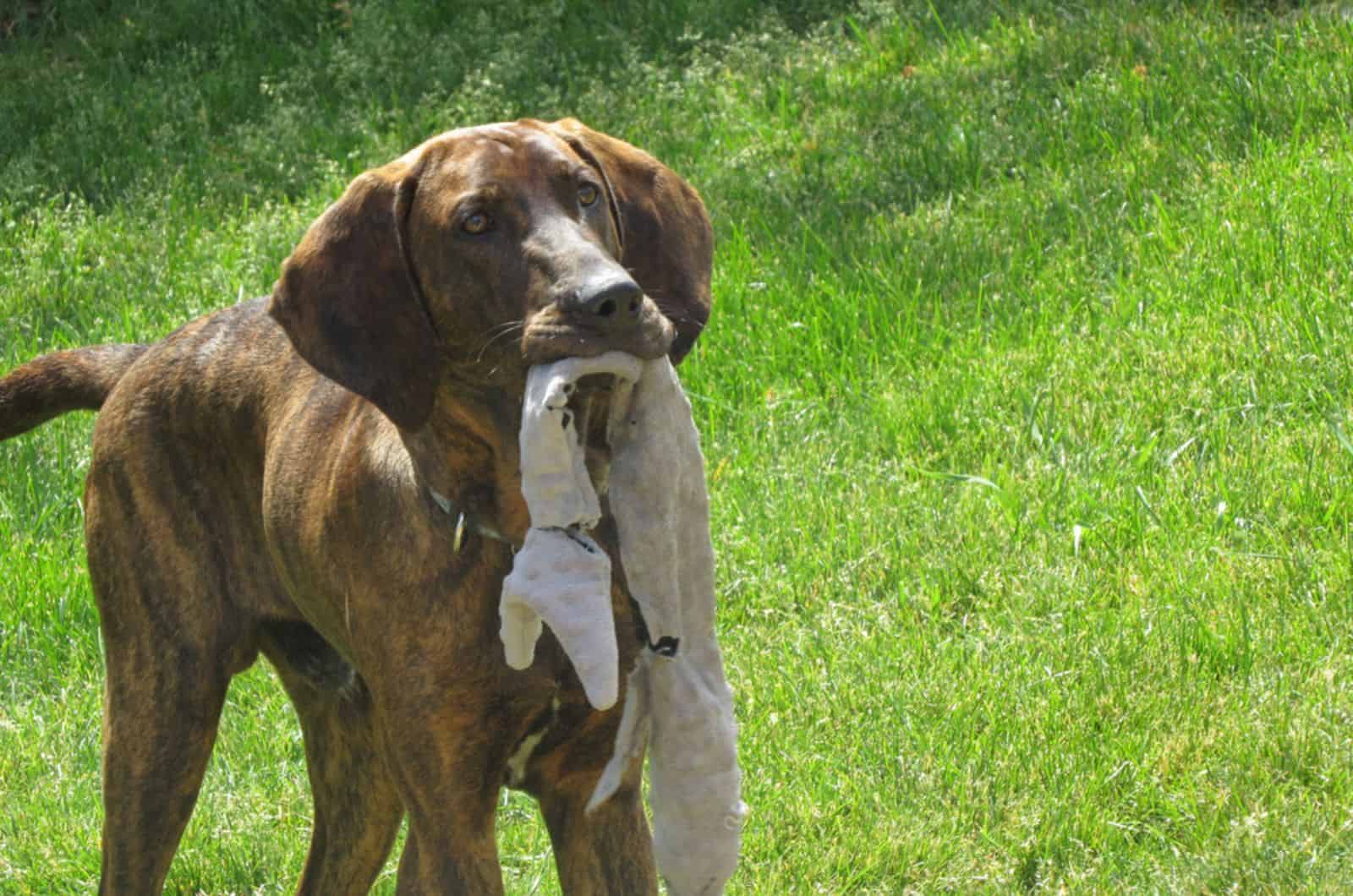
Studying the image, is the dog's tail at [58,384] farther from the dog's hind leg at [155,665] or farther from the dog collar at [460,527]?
the dog collar at [460,527]

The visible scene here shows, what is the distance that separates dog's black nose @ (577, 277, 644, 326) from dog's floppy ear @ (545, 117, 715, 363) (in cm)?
44

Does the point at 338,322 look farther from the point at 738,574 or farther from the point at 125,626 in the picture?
the point at 738,574

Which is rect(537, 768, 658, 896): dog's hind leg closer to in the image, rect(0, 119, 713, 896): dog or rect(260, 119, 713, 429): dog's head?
rect(0, 119, 713, 896): dog

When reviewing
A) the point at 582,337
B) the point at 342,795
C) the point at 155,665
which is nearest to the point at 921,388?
the point at 342,795

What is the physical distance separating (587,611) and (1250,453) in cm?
304

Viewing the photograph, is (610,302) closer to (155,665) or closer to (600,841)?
(600,841)

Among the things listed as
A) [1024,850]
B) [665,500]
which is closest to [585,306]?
[665,500]

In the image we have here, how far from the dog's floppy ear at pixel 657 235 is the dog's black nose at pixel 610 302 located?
0.44m

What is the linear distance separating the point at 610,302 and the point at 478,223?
0.39m

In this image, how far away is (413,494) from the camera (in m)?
3.62

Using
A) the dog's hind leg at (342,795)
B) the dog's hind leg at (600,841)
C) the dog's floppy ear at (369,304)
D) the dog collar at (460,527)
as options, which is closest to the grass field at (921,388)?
the dog's hind leg at (342,795)

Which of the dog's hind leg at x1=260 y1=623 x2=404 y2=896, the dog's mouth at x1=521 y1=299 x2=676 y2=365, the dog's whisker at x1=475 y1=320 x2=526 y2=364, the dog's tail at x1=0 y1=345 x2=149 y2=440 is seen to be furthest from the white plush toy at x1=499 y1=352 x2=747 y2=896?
the dog's tail at x1=0 y1=345 x2=149 y2=440

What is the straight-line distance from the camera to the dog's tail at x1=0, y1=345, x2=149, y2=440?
15.2ft

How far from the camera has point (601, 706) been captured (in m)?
3.12
